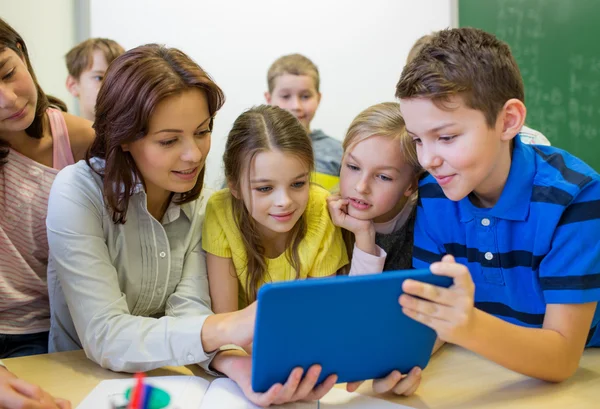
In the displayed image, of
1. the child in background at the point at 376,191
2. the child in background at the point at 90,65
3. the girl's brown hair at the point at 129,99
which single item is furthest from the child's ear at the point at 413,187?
the child in background at the point at 90,65

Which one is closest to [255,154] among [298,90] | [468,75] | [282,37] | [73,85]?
[468,75]

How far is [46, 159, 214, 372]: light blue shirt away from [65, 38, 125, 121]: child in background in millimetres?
1443

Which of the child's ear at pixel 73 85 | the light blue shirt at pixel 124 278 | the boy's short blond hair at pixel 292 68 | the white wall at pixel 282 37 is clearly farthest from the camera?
the white wall at pixel 282 37

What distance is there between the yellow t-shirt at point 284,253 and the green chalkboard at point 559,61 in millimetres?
1846

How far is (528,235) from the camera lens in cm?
106

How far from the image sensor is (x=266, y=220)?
1298 mm

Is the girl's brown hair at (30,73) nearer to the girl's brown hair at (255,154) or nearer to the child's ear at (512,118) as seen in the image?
the girl's brown hair at (255,154)

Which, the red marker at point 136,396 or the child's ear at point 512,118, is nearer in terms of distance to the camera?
the red marker at point 136,396

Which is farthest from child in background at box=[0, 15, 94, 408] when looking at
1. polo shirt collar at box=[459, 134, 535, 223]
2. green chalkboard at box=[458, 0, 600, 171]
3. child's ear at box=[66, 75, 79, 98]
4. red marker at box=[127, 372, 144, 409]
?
green chalkboard at box=[458, 0, 600, 171]

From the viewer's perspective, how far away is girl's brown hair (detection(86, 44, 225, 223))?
1.10 meters

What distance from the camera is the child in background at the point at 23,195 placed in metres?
1.27

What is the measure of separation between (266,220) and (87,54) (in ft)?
5.27

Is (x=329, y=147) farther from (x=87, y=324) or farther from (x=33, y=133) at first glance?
(x=87, y=324)

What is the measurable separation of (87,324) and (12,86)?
551mm
